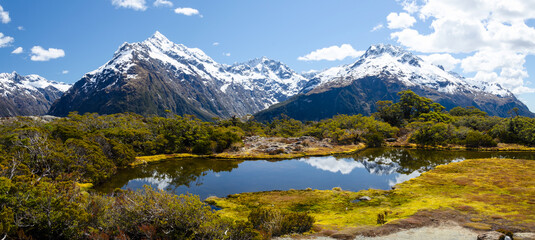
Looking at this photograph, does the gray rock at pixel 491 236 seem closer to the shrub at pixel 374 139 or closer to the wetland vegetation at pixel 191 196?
the wetland vegetation at pixel 191 196

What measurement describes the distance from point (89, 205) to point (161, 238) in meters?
6.21

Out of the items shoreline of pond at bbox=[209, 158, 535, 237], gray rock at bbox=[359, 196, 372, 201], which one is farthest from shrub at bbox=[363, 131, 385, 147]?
gray rock at bbox=[359, 196, 372, 201]

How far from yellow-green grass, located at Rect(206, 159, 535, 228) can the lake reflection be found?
17.6 ft

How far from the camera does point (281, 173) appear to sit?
52094 mm

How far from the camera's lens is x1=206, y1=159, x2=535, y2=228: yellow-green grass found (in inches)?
981

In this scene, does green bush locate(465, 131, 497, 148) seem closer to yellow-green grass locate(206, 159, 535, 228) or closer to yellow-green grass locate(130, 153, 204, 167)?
yellow-green grass locate(206, 159, 535, 228)

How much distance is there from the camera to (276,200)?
3341 cm

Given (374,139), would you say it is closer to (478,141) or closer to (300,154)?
(478,141)

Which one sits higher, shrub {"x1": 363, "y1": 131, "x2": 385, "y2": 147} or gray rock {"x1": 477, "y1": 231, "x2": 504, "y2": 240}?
shrub {"x1": 363, "y1": 131, "x2": 385, "y2": 147}

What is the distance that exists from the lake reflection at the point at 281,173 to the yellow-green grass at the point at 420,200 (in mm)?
5363

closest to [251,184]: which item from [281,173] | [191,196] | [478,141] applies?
[281,173]

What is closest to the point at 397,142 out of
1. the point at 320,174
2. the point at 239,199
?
the point at 320,174

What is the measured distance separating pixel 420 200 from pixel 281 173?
2610cm

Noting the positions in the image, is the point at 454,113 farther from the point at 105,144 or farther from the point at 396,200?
the point at 105,144
